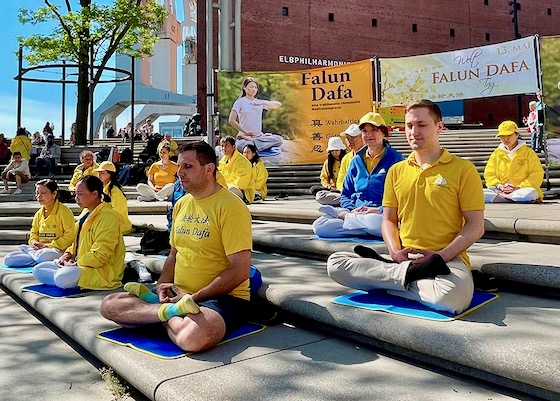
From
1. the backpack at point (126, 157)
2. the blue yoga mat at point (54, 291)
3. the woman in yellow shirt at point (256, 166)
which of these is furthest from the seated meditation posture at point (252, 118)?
the blue yoga mat at point (54, 291)

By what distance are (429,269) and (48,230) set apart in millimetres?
4702

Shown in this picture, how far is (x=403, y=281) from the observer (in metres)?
3.22

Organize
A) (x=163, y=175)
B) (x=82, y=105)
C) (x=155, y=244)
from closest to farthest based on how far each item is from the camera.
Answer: (x=155, y=244) < (x=163, y=175) < (x=82, y=105)

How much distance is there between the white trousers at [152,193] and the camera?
412 inches

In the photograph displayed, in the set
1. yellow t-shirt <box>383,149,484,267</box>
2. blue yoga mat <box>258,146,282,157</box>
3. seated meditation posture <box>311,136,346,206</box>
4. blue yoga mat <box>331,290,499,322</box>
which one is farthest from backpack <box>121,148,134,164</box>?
yellow t-shirt <box>383,149,484,267</box>

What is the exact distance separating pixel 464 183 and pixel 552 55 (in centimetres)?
687

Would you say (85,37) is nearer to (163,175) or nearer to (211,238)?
(163,175)

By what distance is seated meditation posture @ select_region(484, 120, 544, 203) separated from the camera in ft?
24.2

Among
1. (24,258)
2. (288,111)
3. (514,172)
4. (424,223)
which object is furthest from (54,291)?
(288,111)

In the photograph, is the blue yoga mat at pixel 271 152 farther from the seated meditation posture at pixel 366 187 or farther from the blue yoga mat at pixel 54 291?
the blue yoga mat at pixel 54 291

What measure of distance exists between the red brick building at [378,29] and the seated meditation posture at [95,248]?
25913 millimetres

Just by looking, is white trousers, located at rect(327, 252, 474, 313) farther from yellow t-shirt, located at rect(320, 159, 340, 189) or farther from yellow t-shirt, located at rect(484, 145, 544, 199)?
yellow t-shirt, located at rect(484, 145, 544, 199)

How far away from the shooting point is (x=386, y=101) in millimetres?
12258

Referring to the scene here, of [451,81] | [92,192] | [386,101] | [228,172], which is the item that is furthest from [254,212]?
[451,81]
